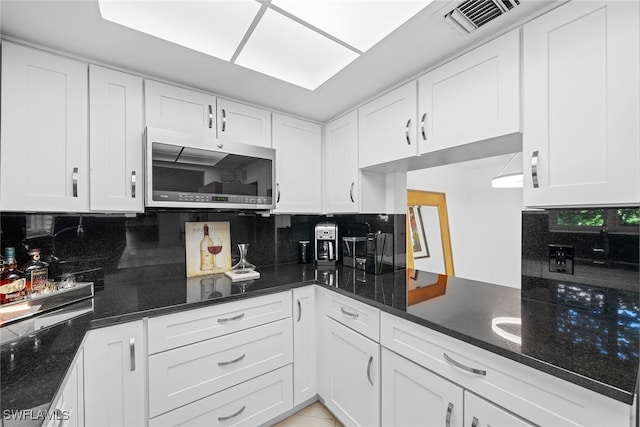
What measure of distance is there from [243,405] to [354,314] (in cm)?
82

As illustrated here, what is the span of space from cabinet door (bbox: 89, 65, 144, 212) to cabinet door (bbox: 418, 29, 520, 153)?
163 centimetres

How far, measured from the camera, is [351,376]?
1.49 metres

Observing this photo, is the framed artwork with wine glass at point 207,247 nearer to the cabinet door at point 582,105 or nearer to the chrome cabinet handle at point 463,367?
the chrome cabinet handle at point 463,367

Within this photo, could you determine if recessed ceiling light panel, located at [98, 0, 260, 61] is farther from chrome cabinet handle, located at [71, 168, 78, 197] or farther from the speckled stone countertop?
the speckled stone countertop

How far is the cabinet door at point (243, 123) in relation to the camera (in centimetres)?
176

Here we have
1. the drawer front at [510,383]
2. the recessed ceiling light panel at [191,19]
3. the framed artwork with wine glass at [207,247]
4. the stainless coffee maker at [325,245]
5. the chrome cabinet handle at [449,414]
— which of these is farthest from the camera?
the stainless coffee maker at [325,245]

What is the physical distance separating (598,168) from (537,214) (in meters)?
0.43

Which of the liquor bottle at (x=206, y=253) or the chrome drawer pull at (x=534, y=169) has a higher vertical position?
the chrome drawer pull at (x=534, y=169)

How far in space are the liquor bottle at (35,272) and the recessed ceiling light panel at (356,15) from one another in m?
1.69

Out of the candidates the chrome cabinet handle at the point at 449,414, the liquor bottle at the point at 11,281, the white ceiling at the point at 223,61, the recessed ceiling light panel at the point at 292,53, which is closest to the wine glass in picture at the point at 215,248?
the liquor bottle at the point at 11,281

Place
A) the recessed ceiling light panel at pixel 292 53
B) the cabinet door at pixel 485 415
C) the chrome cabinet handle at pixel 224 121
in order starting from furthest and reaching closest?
the chrome cabinet handle at pixel 224 121, the recessed ceiling light panel at pixel 292 53, the cabinet door at pixel 485 415

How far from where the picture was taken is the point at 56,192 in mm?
1276

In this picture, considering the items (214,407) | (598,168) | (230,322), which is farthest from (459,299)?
(214,407)

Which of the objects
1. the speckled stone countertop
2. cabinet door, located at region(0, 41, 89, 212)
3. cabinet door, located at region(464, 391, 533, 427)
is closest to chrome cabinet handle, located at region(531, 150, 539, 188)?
the speckled stone countertop
